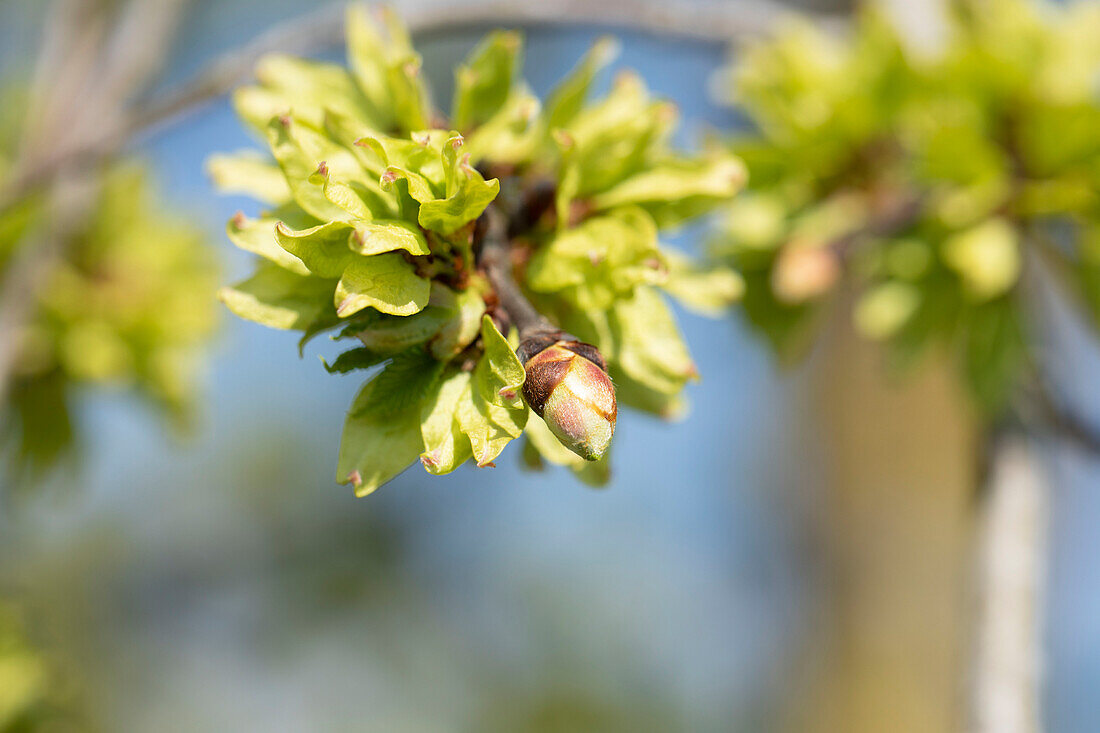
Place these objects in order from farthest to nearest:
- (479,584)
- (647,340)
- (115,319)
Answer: (479,584)
(115,319)
(647,340)

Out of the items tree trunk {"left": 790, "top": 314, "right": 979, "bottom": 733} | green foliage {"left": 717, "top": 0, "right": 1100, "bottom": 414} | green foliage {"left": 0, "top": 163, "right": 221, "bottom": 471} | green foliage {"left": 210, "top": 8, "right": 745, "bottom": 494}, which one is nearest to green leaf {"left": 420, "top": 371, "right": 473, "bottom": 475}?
green foliage {"left": 210, "top": 8, "right": 745, "bottom": 494}

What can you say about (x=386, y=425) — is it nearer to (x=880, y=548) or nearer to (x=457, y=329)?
(x=457, y=329)

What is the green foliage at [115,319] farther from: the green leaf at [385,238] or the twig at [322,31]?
the green leaf at [385,238]

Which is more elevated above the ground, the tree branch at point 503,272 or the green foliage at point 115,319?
the tree branch at point 503,272

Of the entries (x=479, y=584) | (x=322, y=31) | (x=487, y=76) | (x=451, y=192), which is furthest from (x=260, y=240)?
(x=479, y=584)

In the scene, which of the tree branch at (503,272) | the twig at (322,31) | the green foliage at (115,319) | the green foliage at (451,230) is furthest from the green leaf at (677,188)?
the green foliage at (115,319)

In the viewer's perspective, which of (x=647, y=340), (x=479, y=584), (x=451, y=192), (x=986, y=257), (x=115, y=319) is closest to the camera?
(x=451, y=192)
